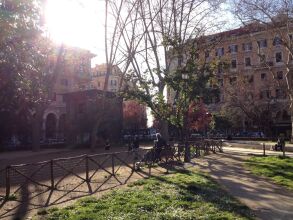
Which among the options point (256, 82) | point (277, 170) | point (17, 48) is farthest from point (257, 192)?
point (256, 82)

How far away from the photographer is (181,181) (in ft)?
43.8

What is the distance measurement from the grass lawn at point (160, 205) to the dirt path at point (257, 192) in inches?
15.4

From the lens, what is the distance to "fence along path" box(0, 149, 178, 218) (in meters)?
10.8

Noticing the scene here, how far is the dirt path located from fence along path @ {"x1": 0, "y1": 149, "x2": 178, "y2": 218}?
285 cm

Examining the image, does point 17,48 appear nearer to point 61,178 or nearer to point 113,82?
point 61,178

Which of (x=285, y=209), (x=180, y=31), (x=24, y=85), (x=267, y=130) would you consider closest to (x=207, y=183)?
(x=285, y=209)

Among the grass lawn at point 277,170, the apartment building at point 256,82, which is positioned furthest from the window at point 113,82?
the grass lawn at point 277,170

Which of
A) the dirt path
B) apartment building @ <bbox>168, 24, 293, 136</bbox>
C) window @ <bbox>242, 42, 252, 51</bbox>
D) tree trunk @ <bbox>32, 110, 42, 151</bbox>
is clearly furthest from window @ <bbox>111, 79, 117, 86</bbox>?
the dirt path

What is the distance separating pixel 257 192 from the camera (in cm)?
1195

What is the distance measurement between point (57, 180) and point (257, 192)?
6.17 meters

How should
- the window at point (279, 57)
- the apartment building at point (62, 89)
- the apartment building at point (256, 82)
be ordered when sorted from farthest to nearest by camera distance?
the window at point (279, 57), the apartment building at point (62, 89), the apartment building at point (256, 82)

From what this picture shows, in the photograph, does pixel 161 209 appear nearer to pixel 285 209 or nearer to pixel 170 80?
pixel 285 209

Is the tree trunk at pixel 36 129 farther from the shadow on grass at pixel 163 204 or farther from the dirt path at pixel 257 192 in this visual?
the shadow on grass at pixel 163 204

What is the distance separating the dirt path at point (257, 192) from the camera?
9273 mm
